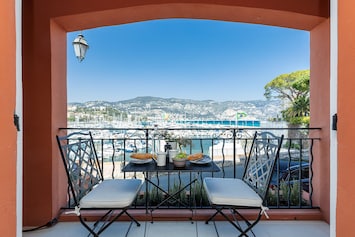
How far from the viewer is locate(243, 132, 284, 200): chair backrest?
2096mm

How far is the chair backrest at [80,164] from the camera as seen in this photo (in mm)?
2039

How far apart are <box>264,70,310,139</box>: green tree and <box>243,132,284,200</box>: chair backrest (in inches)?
142

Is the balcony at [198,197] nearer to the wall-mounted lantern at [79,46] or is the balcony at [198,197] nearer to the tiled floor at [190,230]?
the tiled floor at [190,230]

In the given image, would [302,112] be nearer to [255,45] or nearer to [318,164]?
[255,45]

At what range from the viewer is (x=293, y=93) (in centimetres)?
695

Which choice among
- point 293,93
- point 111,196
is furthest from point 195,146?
point 293,93

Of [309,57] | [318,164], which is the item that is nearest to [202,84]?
[309,57]

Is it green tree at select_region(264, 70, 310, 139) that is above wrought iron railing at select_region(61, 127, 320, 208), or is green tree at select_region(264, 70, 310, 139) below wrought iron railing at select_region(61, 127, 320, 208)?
above
